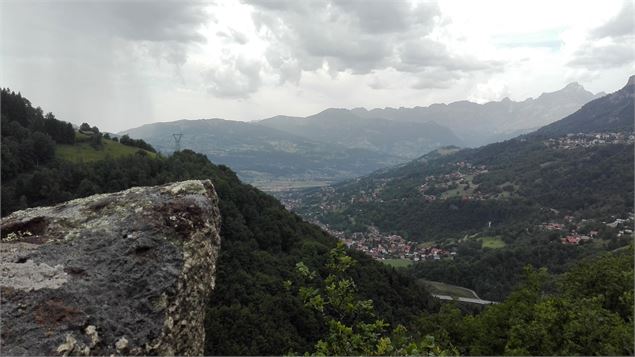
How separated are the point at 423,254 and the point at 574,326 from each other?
137683mm

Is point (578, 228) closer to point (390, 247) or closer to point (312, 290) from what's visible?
point (390, 247)

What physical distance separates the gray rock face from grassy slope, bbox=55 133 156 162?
7429 centimetres

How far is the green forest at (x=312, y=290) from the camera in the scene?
636 centimetres

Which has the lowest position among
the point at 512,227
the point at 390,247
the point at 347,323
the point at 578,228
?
the point at 390,247

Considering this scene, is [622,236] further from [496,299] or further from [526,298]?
[526,298]

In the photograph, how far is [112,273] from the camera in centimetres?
427

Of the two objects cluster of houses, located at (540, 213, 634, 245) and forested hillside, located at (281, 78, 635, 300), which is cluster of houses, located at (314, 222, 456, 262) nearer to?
forested hillside, located at (281, 78, 635, 300)

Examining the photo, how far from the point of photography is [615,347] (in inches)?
322

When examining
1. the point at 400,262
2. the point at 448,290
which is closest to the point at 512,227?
the point at 400,262

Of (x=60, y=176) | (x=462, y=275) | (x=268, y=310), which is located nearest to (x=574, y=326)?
(x=268, y=310)

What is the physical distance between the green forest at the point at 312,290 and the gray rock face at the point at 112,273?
1677 millimetres

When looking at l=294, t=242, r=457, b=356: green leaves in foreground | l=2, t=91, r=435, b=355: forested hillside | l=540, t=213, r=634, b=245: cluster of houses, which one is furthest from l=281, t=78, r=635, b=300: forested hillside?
l=294, t=242, r=457, b=356: green leaves in foreground

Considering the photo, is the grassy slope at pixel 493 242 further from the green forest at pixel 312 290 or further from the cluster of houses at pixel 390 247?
the green forest at pixel 312 290

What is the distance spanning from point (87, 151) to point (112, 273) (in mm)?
82887
